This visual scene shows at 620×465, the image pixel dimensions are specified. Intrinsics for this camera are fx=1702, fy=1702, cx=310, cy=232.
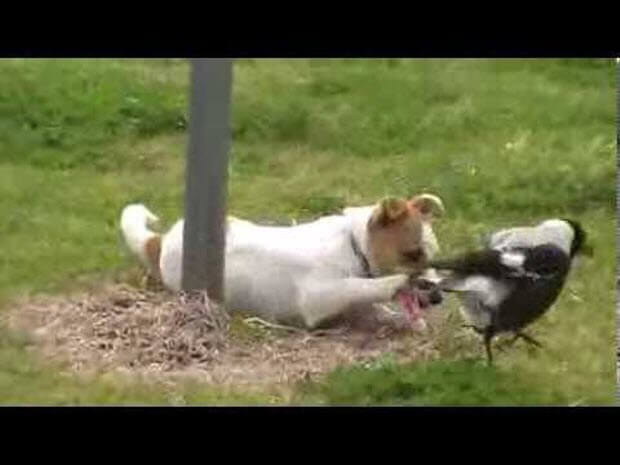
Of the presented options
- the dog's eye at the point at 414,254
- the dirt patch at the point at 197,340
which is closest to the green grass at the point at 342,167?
the dirt patch at the point at 197,340

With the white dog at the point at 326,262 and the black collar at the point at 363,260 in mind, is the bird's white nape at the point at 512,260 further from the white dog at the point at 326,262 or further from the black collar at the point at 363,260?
the black collar at the point at 363,260

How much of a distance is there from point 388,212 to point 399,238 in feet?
0.30

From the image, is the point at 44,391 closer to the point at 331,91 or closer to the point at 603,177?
the point at 603,177

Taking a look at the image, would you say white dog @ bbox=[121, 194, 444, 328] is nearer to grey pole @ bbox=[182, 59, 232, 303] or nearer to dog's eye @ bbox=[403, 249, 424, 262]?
dog's eye @ bbox=[403, 249, 424, 262]

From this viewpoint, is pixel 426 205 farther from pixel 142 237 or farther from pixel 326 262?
pixel 142 237

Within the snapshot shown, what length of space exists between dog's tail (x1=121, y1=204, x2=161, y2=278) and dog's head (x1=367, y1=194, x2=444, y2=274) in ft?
2.40

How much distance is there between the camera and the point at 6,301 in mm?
5328

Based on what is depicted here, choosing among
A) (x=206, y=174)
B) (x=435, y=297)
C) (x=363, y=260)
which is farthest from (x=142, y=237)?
(x=435, y=297)

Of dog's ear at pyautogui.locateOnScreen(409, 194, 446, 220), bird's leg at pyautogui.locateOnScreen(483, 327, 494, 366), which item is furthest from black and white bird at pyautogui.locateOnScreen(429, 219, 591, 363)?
dog's ear at pyautogui.locateOnScreen(409, 194, 446, 220)

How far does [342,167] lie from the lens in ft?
23.6

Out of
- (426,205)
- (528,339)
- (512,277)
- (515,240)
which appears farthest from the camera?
(426,205)

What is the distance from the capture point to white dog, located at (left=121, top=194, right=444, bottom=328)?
5109 mm

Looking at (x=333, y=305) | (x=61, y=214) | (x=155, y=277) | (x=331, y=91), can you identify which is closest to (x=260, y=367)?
(x=333, y=305)

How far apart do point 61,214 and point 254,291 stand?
4.66ft
